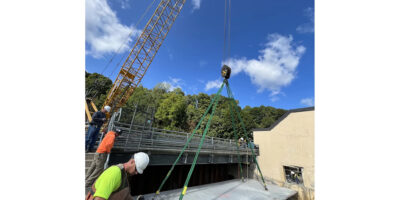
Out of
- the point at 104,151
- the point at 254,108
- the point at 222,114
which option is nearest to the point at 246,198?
the point at 104,151

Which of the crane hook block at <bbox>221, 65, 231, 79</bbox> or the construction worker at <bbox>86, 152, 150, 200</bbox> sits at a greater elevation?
the crane hook block at <bbox>221, 65, 231, 79</bbox>

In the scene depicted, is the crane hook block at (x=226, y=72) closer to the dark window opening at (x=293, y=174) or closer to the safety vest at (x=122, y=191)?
the safety vest at (x=122, y=191)

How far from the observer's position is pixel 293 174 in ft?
34.9

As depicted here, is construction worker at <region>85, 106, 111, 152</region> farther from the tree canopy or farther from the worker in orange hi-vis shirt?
the tree canopy

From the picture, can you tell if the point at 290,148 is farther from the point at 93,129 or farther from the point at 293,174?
the point at 93,129

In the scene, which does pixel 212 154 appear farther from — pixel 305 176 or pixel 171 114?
pixel 171 114

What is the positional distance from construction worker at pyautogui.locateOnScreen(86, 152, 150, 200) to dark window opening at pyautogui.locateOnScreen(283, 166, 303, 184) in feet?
40.1

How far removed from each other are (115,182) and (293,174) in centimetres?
1276

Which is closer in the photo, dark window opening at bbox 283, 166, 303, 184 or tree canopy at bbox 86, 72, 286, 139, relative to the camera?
dark window opening at bbox 283, 166, 303, 184

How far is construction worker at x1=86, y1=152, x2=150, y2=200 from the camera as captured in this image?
1.76m

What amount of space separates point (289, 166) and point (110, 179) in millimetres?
12665

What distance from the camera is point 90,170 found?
162 inches

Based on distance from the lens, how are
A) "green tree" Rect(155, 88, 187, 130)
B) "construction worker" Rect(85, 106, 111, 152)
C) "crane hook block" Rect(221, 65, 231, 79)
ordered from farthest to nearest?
1. "green tree" Rect(155, 88, 187, 130)
2. "crane hook block" Rect(221, 65, 231, 79)
3. "construction worker" Rect(85, 106, 111, 152)

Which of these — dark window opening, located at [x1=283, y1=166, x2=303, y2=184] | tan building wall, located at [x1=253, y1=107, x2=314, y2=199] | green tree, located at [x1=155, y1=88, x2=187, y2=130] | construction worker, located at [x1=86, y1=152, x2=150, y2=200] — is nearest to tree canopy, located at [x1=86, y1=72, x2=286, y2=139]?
green tree, located at [x1=155, y1=88, x2=187, y2=130]
